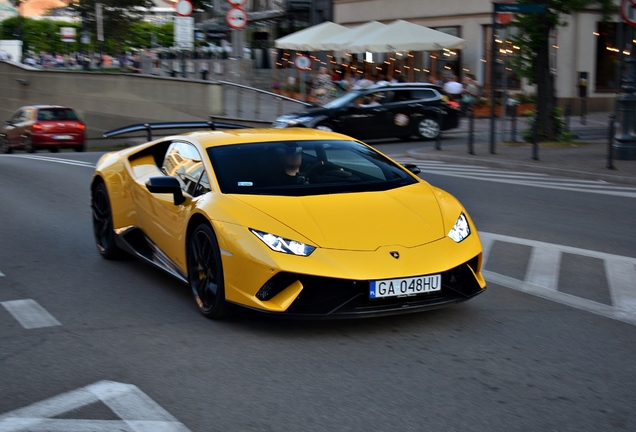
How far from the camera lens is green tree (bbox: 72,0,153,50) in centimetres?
6475

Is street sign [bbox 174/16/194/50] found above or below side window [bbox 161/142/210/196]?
above

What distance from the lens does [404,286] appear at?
5.55m

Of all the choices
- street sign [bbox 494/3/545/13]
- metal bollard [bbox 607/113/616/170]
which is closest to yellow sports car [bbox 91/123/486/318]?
metal bollard [bbox 607/113/616/170]

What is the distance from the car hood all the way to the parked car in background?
17627 mm

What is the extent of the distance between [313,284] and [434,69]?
3409cm

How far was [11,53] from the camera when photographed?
194ft

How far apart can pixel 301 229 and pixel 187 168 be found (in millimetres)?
1679

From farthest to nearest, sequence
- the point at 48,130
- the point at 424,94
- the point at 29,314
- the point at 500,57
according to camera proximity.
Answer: the point at 500,57 → the point at 48,130 → the point at 424,94 → the point at 29,314

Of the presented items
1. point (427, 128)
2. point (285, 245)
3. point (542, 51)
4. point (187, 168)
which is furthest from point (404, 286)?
point (427, 128)

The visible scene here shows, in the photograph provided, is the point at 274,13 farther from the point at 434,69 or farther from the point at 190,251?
the point at 190,251

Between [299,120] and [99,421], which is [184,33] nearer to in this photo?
[299,120]

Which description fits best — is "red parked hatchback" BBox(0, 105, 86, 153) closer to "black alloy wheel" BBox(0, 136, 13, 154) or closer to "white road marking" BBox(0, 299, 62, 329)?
"black alloy wheel" BBox(0, 136, 13, 154)

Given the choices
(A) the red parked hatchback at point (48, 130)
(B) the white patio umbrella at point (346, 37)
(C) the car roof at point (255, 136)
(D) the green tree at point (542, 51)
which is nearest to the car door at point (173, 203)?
(C) the car roof at point (255, 136)

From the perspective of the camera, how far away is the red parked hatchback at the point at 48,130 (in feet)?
90.0
